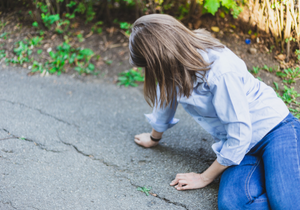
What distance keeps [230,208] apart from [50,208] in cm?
107

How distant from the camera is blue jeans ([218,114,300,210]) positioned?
120 centimetres

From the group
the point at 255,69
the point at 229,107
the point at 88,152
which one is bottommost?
the point at 88,152

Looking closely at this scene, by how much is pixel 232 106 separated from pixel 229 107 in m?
0.02

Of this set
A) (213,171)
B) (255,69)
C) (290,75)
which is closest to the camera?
(213,171)

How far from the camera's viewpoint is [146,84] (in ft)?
4.60

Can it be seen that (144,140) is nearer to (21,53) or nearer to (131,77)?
→ (131,77)

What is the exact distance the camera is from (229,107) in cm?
122

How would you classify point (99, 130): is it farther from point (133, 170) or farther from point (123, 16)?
point (123, 16)

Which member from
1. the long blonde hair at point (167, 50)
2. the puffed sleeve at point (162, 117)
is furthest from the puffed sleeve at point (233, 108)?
the puffed sleeve at point (162, 117)

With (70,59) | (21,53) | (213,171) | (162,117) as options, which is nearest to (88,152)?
(162,117)

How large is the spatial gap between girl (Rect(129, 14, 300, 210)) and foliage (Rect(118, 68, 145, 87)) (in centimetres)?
123

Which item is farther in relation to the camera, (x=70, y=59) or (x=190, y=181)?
(x=70, y=59)

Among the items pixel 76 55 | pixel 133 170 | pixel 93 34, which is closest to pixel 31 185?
pixel 133 170

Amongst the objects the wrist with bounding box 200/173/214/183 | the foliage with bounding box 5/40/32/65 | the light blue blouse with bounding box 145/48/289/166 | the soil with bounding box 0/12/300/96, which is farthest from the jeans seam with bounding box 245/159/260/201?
the foliage with bounding box 5/40/32/65
